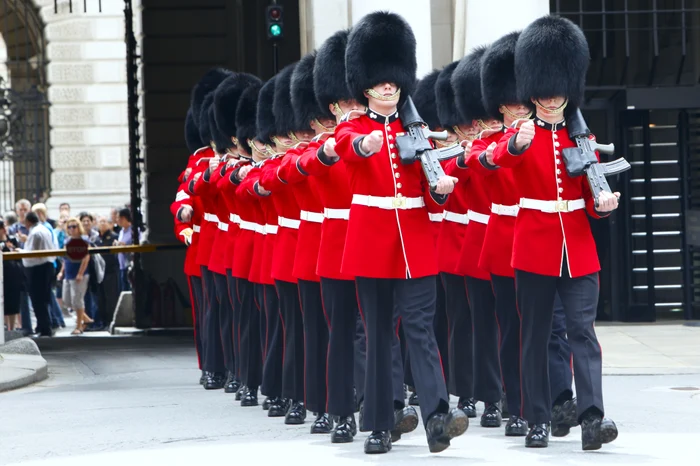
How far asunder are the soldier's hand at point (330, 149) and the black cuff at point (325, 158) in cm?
2

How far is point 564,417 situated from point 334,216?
143cm

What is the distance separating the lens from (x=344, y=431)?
7.86 metres

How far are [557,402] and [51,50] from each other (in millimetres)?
20351

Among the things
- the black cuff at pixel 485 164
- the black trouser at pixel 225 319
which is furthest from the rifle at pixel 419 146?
the black trouser at pixel 225 319

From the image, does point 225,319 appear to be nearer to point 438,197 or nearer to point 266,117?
point 266,117

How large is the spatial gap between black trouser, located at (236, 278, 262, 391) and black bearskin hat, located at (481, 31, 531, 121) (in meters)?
2.31

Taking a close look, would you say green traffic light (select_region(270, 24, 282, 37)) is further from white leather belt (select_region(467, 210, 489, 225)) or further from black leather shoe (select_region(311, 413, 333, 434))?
black leather shoe (select_region(311, 413, 333, 434))

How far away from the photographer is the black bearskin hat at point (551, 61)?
7.68 metres

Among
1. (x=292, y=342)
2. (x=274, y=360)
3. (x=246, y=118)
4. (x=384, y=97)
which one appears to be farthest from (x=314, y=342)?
(x=246, y=118)

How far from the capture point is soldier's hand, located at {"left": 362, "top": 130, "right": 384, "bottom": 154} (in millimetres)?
7203

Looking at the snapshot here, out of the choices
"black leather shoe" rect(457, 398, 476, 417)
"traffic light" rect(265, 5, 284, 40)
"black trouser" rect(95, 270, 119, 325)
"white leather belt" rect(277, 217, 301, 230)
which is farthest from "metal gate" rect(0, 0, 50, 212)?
"black leather shoe" rect(457, 398, 476, 417)

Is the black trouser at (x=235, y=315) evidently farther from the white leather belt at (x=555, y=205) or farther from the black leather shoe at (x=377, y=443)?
the white leather belt at (x=555, y=205)

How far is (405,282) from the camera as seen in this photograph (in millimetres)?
7520

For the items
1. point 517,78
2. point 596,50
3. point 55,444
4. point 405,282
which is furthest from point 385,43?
point 596,50
